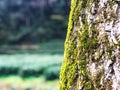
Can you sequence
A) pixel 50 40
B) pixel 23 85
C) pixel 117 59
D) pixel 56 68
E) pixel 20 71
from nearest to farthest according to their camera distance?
1. pixel 117 59
2. pixel 23 85
3. pixel 56 68
4. pixel 20 71
5. pixel 50 40

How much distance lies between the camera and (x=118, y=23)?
1.47m

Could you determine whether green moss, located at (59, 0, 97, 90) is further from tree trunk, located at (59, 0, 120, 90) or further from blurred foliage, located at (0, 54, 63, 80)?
blurred foliage, located at (0, 54, 63, 80)

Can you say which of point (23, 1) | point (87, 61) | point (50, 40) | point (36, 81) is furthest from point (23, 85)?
point (23, 1)

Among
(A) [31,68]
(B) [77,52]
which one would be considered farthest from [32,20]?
(B) [77,52]

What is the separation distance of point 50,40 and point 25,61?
9.75m

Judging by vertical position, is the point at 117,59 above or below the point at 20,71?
above

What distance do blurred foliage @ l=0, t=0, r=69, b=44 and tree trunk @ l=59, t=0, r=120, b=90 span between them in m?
22.7

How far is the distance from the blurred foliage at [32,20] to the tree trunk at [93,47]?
892 inches

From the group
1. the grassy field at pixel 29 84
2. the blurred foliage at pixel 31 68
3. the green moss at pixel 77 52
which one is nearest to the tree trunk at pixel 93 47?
the green moss at pixel 77 52

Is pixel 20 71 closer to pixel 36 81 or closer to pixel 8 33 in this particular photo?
pixel 36 81

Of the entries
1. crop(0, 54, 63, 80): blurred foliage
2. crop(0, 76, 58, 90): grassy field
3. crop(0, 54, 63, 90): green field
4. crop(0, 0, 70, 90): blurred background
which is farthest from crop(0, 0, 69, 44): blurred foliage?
crop(0, 76, 58, 90): grassy field

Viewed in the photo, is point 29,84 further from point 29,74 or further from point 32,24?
point 32,24

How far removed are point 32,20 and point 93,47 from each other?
24893 millimetres

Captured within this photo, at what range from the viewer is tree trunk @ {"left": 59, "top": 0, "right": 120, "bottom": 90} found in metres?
1.47
